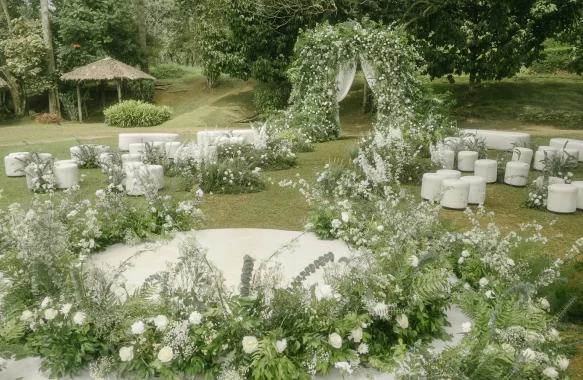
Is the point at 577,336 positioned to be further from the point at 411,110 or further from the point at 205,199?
the point at 411,110

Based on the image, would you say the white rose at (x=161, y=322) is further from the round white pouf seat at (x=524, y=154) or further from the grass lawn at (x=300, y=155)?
the round white pouf seat at (x=524, y=154)

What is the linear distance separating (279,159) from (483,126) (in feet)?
35.2

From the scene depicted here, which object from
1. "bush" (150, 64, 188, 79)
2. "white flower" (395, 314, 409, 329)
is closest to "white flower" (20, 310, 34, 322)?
"white flower" (395, 314, 409, 329)

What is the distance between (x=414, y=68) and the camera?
1458 centimetres

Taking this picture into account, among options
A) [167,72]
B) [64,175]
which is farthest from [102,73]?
[64,175]

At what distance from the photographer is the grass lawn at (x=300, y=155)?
24.9 feet

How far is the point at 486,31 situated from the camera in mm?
19812

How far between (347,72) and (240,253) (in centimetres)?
1086

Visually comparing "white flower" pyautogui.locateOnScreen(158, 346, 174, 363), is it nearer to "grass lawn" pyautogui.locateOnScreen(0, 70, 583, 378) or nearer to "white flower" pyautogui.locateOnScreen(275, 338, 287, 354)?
"white flower" pyautogui.locateOnScreen(275, 338, 287, 354)

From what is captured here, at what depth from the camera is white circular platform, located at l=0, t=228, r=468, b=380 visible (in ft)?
15.3

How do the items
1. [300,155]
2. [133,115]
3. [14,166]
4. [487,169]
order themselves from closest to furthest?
1. [487,169]
2. [14,166]
3. [300,155]
4. [133,115]

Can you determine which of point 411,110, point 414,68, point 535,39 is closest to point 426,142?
point 411,110

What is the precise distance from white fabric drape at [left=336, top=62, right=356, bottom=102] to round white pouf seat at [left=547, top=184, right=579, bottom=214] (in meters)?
8.18

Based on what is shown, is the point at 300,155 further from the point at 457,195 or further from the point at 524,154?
the point at 457,195
